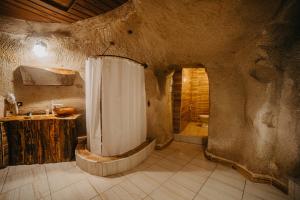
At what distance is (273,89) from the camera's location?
7.45ft

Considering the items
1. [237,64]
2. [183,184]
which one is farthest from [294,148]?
[183,184]

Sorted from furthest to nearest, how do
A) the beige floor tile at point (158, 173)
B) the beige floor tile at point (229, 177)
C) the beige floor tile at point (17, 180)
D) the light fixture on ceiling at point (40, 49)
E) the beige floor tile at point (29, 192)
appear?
the light fixture on ceiling at point (40, 49) < the beige floor tile at point (158, 173) < the beige floor tile at point (229, 177) < the beige floor tile at point (17, 180) < the beige floor tile at point (29, 192)

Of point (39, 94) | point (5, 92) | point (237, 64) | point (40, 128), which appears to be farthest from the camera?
point (39, 94)

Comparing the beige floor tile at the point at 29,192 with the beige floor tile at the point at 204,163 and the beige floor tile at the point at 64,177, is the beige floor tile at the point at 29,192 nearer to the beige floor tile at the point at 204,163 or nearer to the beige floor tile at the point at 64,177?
the beige floor tile at the point at 64,177

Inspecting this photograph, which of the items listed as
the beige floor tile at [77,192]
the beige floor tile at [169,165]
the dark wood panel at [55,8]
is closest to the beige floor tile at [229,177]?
the beige floor tile at [169,165]

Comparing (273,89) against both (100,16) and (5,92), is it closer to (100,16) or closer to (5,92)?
(100,16)

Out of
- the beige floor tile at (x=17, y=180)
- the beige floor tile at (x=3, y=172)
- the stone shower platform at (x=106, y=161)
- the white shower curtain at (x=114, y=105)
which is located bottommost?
the beige floor tile at (x=17, y=180)

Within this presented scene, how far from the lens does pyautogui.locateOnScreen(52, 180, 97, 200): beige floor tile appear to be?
2027 mm

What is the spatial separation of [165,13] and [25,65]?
11.3 ft

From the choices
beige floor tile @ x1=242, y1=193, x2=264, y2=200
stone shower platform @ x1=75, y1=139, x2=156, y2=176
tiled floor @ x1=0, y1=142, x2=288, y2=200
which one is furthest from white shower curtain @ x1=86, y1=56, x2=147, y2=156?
beige floor tile @ x1=242, y1=193, x2=264, y2=200

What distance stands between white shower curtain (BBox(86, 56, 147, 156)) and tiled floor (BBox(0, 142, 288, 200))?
57 centimetres

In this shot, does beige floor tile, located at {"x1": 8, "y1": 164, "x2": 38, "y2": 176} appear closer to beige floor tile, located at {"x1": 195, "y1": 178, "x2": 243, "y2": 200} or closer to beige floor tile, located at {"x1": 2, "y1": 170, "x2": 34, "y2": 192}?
beige floor tile, located at {"x1": 2, "y1": 170, "x2": 34, "y2": 192}

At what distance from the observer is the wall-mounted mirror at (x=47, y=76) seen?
10.5 ft

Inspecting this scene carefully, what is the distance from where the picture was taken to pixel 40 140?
292 cm
